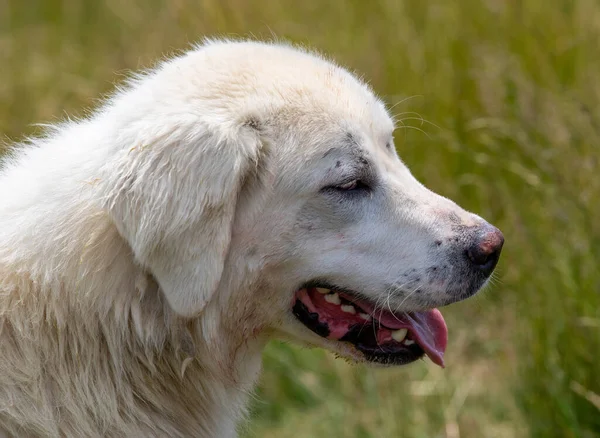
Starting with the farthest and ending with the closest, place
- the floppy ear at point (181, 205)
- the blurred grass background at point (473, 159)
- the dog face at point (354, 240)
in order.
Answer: the blurred grass background at point (473, 159)
the dog face at point (354, 240)
the floppy ear at point (181, 205)

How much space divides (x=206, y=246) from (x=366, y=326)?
28.2 inches

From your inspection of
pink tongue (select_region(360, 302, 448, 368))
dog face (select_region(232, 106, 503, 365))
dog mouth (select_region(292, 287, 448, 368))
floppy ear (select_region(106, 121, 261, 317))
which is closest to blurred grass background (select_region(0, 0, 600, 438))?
pink tongue (select_region(360, 302, 448, 368))

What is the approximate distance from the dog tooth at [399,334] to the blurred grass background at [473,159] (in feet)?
3.43

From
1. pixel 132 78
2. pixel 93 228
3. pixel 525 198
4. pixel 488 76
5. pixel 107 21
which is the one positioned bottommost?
pixel 525 198

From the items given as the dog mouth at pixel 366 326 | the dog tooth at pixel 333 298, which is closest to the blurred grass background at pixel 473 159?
the dog mouth at pixel 366 326

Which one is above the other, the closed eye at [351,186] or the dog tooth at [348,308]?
the closed eye at [351,186]

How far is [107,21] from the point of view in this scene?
914 centimetres

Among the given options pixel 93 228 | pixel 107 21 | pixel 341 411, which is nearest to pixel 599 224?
pixel 341 411

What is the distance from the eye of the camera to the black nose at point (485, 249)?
118 inches

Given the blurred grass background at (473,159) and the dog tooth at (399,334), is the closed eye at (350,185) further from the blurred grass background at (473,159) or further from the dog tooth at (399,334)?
the blurred grass background at (473,159)

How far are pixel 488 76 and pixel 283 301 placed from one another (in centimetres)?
316

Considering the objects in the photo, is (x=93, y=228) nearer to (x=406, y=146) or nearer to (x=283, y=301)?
(x=283, y=301)

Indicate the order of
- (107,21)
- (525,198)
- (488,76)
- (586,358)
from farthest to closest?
(107,21) → (488,76) → (525,198) → (586,358)

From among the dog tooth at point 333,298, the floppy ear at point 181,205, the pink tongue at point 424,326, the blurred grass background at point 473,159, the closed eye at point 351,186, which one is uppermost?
the floppy ear at point 181,205
